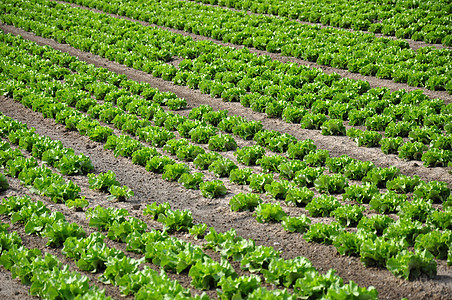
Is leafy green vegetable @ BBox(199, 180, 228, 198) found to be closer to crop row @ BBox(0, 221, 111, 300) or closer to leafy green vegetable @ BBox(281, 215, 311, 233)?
leafy green vegetable @ BBox(281, 215, 311, 233)

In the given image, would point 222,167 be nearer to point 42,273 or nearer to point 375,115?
point 375,115

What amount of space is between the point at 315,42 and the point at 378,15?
579 cm

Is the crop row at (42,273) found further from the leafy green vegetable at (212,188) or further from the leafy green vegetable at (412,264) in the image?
the leafy green vegetable at (412,264)

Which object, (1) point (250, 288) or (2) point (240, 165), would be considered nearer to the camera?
(1) point (250, 288)

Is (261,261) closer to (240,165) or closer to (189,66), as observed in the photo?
(240,165)

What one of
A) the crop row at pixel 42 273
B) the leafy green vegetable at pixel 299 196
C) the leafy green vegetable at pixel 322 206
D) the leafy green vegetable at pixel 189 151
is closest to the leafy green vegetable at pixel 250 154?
the leafy green vegetable at pixel 189 151

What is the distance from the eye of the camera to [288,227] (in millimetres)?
9758

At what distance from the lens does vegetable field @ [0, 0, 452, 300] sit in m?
8.37

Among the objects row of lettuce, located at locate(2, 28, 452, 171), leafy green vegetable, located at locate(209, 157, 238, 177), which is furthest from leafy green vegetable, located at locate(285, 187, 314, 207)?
row of lettuce, located at locate(2, 28, 452, 171)

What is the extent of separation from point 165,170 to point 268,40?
504 inches

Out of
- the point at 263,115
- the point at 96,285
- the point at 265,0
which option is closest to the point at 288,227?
the point at 96,285

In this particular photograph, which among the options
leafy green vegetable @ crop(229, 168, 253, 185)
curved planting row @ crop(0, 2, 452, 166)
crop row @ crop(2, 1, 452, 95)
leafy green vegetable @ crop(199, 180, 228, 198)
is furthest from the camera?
crop row @ crop(2, 1, 452, 95)

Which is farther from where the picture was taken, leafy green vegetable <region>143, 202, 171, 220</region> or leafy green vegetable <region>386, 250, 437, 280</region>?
leafy green vegetable <region>143, 202, 171, 220</region>

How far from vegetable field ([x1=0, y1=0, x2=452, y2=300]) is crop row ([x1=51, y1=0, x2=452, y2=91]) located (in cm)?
12
